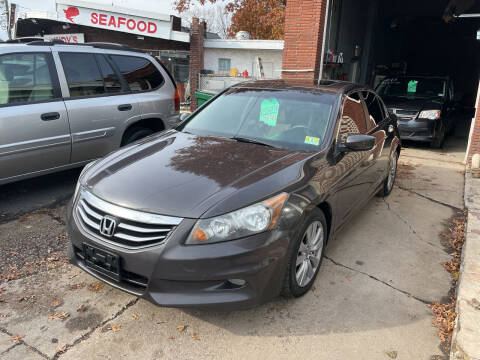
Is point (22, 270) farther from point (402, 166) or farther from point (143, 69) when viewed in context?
point (402, 166)

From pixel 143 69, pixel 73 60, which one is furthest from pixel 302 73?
pixel 73 60

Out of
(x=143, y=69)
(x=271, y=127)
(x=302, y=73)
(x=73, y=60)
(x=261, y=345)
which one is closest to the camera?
(x=261, y=345)

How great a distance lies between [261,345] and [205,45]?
14.7m

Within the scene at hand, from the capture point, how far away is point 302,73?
9.29 meters

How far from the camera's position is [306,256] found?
3.04m

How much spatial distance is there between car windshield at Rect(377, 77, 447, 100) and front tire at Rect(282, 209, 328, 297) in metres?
7.77

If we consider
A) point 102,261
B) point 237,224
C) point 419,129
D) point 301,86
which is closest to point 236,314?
point 237,224

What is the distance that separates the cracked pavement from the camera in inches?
102

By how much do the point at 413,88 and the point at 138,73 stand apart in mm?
7312

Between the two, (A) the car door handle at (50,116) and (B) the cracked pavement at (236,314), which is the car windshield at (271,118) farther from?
(A) the car door handle at (50,116)

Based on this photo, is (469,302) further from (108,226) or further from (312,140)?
(108,226)

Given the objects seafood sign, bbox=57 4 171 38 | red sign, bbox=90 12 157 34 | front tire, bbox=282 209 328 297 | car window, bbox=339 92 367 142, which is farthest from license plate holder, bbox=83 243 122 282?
red sign, bbox=90 12 157 34

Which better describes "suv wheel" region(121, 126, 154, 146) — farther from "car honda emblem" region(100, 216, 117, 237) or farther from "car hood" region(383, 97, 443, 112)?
"car hood" region(383, 97, 443, 112)

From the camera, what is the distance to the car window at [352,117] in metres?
3.70
